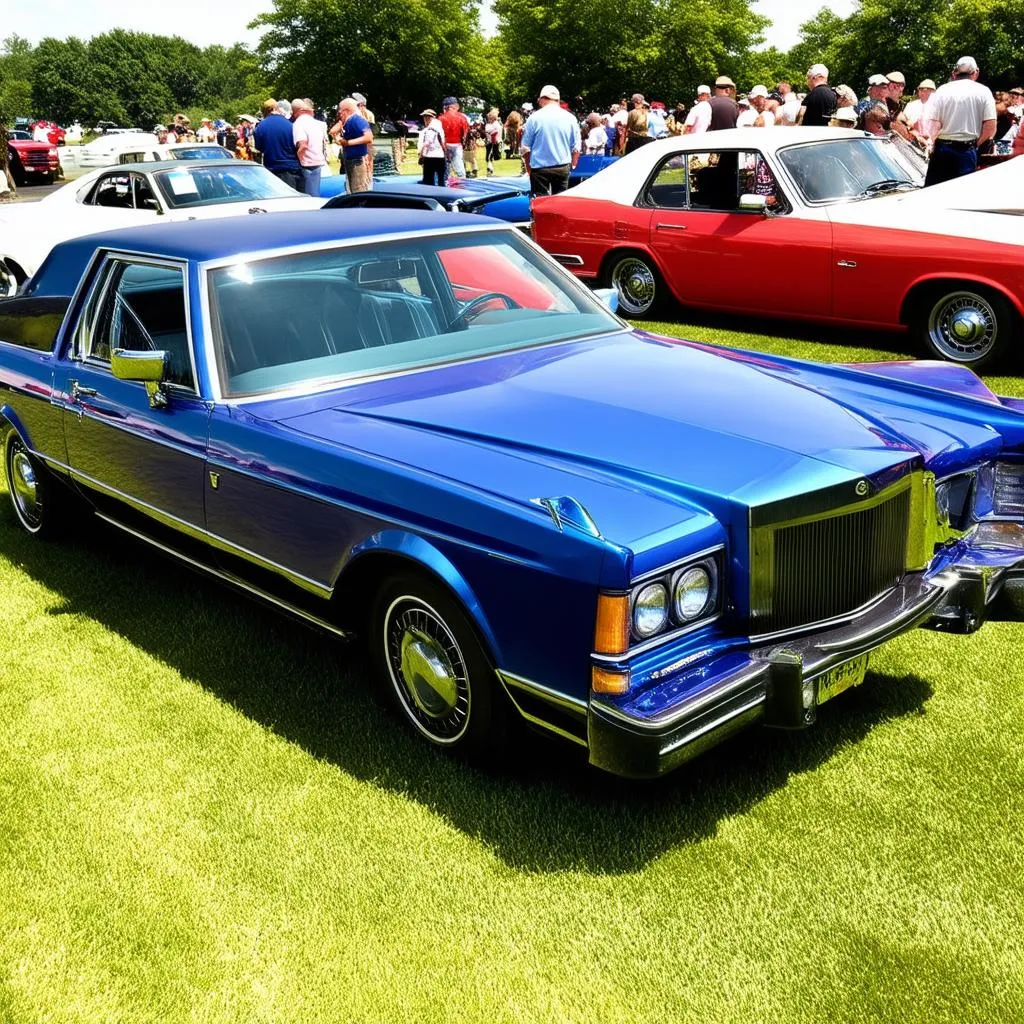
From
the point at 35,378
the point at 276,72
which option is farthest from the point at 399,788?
the point at 276,72

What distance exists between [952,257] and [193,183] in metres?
7.06

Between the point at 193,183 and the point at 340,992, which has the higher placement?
the point at 193,183

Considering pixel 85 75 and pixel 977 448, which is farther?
pixel 85 75

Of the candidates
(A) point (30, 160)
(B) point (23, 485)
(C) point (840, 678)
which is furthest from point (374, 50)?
(C) point (840, 678)

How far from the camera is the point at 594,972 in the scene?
9.17 feet

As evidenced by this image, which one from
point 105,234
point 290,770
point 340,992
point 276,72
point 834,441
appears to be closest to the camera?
point 340,992

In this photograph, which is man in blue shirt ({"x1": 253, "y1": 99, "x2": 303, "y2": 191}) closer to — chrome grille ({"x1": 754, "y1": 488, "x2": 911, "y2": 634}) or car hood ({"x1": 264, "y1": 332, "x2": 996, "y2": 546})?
car hood ({"x1": 264, "y1": 332, "x2": 996, "y2": 546})

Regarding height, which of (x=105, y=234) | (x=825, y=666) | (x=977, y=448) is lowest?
(x=825, y=666)

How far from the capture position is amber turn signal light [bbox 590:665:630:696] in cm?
295

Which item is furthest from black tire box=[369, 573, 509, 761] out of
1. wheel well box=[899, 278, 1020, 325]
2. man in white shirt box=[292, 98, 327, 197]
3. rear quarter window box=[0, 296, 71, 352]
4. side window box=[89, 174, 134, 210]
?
man in white shirt box=[292, 98, 327, 197]

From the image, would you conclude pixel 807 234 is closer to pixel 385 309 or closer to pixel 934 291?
pixel 934 291

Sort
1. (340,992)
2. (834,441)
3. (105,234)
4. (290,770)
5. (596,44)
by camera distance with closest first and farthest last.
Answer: (340,992), (834,441), (290,770), (105,234), (596,44)

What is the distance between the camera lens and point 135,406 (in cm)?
452

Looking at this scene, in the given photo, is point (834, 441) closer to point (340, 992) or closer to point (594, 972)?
point (594, 972)
